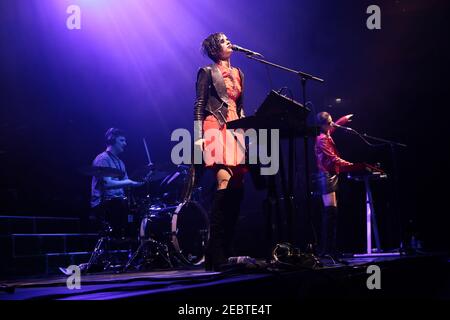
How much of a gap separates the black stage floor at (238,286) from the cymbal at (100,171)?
2.30 metres

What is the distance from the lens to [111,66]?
766cm

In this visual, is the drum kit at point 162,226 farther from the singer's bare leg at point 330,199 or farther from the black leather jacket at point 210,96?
the black leather jacket at point 210,96

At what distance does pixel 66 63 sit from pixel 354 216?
5.57 m

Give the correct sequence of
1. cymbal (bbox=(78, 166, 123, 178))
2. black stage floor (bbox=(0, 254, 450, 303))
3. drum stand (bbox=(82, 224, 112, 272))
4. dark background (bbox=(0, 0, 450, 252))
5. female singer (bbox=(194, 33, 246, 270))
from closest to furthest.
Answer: black stage floor (bbox=(0, 254, 450, 303)) < female singer (bbox=(194, 33, 246, 270)) < cymbal (bbox=(78, 166, 123, 178)) < drum stand (bbox=(82, 224, 112, 272)) < dark background (bbox=(0, 0, 450, 252))

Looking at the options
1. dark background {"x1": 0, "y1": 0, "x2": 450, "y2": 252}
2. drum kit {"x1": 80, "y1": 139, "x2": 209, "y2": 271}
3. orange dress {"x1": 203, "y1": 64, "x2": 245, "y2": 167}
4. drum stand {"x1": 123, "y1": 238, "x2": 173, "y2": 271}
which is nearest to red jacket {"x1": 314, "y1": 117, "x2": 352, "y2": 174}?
dark background {"x1": 0, "y1": 0, "x2": 450, "y2": 252}

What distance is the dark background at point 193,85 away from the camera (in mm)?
7141

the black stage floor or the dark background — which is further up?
the dark background

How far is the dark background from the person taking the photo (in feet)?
23.4

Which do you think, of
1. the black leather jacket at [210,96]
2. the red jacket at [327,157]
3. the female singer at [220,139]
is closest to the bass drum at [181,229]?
the red jacket at [327,157]

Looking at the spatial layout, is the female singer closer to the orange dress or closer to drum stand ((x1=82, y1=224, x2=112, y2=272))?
the orange dress

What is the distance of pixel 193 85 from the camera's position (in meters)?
8.53
